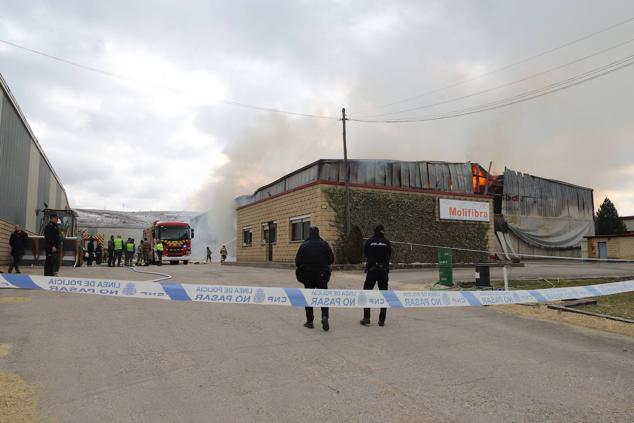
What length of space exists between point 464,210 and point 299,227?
31.5 ft

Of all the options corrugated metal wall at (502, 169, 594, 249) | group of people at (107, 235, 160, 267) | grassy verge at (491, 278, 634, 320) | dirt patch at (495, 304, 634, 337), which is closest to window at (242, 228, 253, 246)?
group of people at (107, 235, 160, 267)

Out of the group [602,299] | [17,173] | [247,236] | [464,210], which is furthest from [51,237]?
[464,210]

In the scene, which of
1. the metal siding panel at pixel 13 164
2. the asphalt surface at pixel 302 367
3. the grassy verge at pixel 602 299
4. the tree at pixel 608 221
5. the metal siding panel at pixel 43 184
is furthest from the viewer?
the tree at pixel 608 221

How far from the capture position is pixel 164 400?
13.7ft

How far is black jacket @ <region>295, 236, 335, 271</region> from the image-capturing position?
761 centimetres

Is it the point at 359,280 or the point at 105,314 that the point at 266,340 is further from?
the point at 359,280

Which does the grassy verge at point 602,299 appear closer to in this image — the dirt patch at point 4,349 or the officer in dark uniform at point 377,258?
the officer in dark uniform at point 377,258

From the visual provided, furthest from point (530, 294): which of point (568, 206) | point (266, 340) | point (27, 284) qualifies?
point (568, 206)

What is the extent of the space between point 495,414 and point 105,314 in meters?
6.66

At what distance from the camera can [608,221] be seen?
176 feet

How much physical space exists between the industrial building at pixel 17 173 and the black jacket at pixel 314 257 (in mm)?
17050

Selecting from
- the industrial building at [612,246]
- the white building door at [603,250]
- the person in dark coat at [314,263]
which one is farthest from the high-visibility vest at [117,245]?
the white building door at [603,250]

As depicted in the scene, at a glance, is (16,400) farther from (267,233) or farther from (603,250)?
(603,250)

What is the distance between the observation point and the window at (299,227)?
24.0 m
